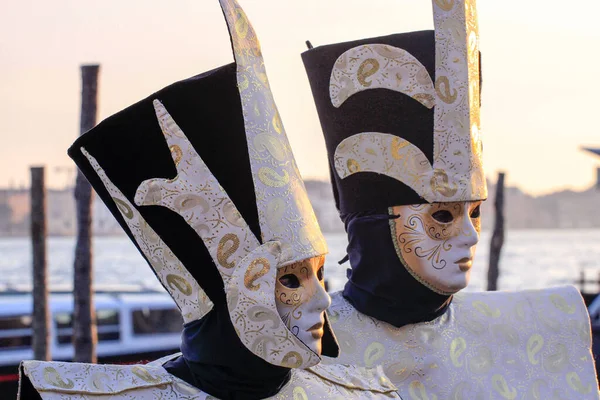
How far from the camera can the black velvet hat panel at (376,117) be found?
3.89 m

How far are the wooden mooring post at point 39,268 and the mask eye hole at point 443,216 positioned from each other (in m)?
5.34

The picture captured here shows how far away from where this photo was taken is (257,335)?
112 inches

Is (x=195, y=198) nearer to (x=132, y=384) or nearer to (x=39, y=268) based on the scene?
(x=132, y=384)

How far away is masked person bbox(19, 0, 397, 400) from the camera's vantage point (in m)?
2.88

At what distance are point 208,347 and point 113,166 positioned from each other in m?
0.55

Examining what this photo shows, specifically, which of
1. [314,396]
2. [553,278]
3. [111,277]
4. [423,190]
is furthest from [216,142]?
[553,278]

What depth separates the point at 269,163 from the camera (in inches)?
118

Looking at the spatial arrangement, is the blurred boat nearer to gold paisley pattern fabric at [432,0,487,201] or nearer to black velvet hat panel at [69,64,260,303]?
gold paisley pattern fabric at [432,0,487,201]

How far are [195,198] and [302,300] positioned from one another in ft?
1.34

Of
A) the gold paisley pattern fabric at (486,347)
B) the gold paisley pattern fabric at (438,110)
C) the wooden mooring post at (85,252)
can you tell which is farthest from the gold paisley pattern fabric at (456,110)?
the wooden mooring post at (85,252)

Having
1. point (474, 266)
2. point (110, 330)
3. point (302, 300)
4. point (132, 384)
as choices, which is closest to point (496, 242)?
point (110, 330)

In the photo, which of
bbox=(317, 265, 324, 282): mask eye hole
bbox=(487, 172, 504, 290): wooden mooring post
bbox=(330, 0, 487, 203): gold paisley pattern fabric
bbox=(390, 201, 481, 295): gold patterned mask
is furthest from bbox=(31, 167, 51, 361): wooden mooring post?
bbox=(317, 265, 324, 282): mask eye hole

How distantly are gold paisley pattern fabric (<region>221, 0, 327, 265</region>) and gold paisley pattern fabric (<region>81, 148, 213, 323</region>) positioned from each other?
0.24 meters

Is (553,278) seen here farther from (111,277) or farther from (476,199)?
(476,199)
